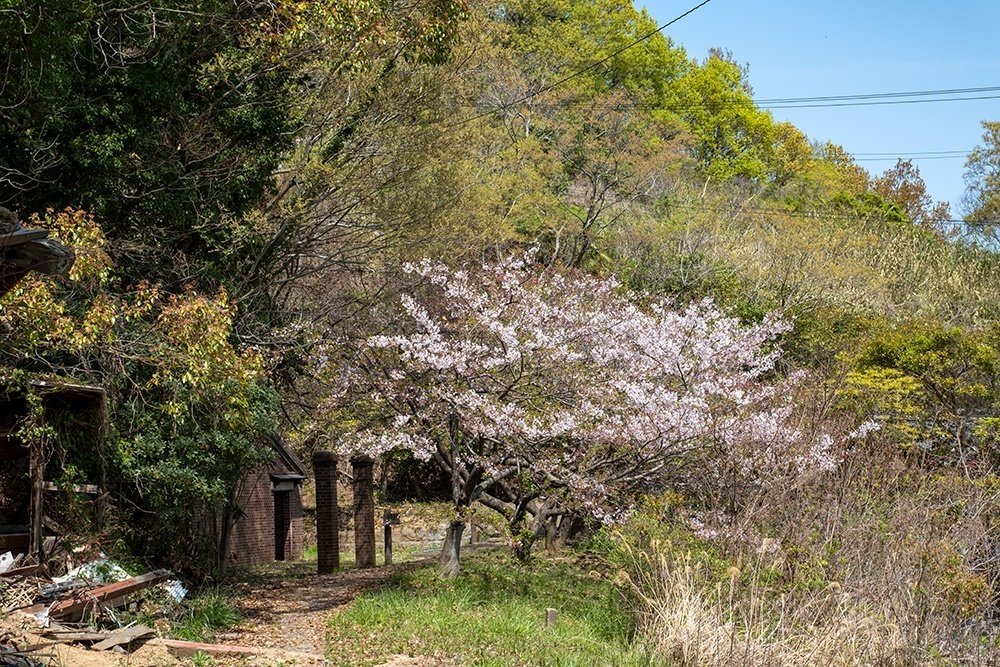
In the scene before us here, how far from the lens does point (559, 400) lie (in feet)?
56.2

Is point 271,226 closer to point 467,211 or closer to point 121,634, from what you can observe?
point 467,211

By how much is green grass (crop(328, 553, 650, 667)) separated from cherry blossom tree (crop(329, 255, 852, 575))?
1040mm

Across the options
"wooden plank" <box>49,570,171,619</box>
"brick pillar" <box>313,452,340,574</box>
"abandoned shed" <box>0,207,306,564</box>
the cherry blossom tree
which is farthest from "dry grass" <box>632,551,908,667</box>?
"brick pillar" <box>313,452,340,574</box>

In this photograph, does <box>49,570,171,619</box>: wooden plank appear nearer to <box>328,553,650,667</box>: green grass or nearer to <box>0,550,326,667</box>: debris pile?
<box>0,550,326,667</box>: debris pile

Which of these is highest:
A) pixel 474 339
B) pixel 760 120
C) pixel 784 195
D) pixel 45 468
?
pixel 760 120

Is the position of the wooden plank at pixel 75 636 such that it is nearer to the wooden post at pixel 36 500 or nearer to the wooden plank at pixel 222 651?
the wooden plank at pixel 222 651

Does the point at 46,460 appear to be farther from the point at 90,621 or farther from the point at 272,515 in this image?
the point at 272,515

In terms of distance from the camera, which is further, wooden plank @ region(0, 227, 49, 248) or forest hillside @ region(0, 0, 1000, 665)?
forest hillside @ region(0, 0, 1000, 665)

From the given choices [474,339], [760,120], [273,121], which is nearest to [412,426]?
[474,339]

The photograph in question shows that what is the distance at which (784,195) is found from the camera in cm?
4875

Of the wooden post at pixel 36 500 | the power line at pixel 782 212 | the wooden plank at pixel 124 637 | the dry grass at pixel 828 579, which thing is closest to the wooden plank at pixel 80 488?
the wooden post at pixel 36 500

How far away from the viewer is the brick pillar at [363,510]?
871 inches

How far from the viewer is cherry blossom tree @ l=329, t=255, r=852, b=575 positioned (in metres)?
16.1

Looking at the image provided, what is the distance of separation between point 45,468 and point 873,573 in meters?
9.85
